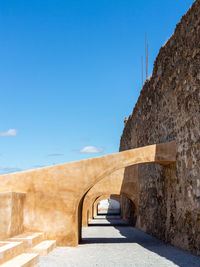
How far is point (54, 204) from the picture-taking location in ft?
32.8

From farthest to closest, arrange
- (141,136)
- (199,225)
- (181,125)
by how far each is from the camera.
Result: (141,136) → (181,125) → (199,225)

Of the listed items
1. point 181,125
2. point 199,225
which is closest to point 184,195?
point 199,225

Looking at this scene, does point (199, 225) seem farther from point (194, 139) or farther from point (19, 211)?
point (19, 211)

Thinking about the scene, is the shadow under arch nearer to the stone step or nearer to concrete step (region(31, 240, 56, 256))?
concrete step (region(31, 240, 56, 256))

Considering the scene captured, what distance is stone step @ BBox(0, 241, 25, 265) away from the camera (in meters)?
6.50

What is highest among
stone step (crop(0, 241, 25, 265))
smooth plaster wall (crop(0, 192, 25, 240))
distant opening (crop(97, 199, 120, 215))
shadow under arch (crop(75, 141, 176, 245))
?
shadow under arch (crop(75, 141, 176, 245))

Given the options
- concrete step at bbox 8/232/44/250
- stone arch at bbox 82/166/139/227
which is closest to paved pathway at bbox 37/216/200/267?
concrete step at bbox 8/232/44/250

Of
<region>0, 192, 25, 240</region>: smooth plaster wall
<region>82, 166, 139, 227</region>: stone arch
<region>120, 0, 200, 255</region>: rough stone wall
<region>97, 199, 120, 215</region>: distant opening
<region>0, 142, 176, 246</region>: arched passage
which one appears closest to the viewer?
<region>0, 192, 25, 240</region>: smooth plaster wall

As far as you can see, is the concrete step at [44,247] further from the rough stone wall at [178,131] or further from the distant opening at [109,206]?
the distant opening at [109,206]

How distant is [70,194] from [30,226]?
1.46 metres

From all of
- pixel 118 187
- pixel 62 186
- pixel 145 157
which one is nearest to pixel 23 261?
pixel 62 186

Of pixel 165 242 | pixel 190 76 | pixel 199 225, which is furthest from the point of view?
pixel 165 242

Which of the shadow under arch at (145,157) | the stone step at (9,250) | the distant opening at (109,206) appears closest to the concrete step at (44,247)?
the stone step at (9,250)

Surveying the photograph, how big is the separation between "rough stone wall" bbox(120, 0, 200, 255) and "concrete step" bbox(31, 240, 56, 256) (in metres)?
3.56
